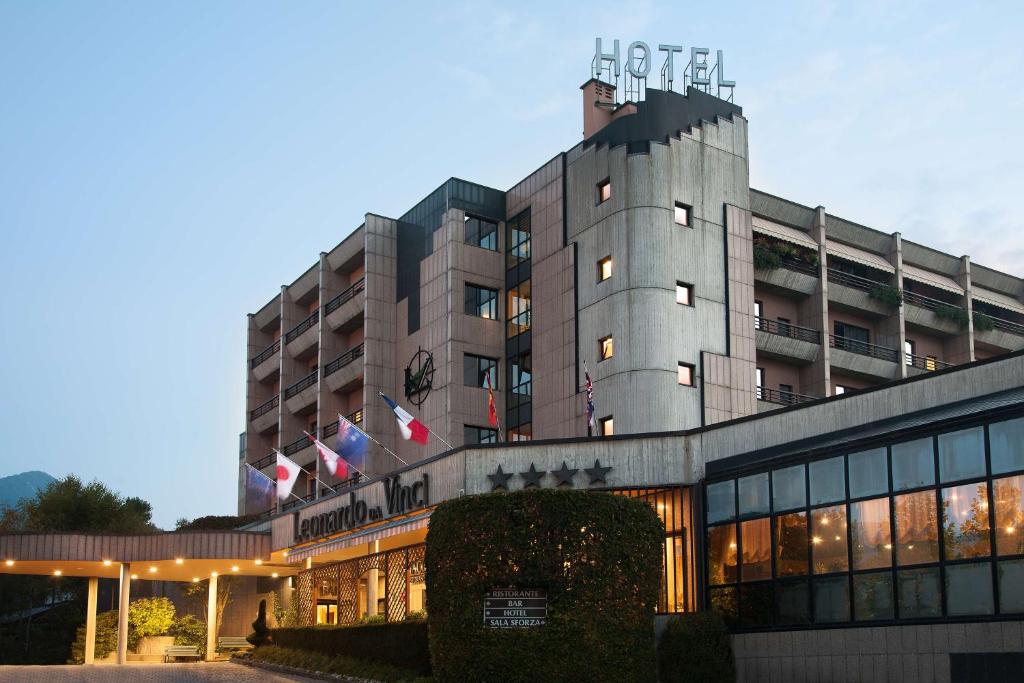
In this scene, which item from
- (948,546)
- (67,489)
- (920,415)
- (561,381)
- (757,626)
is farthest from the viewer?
(67,489)

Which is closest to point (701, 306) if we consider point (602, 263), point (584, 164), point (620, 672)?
point (602, 263)

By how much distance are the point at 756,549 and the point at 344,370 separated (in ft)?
114

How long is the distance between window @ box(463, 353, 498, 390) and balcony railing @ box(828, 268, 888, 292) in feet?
53.3

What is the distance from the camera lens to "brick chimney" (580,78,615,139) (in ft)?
176

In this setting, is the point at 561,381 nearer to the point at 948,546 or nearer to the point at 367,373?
the point at 367,373

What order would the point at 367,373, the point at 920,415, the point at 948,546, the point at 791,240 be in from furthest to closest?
1. the point at 367,373
2. the point at 791,240
3. the point at 920,415
4. the point at 948,546

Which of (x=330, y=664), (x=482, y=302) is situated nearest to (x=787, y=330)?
(x=482, y=302)

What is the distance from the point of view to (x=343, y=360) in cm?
6425

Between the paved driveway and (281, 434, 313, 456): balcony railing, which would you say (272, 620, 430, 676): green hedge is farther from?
(281, 434, 313, 456): balcony railing

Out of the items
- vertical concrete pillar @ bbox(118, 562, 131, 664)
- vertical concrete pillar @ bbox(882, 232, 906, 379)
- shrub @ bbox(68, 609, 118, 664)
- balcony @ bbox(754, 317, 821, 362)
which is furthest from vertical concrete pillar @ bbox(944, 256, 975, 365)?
shrub @ bbox(68, 609, 118, 664)

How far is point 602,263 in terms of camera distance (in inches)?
1977

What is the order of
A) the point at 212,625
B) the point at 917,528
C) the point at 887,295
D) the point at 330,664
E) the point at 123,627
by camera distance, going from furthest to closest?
the point at 887,295, the point at 212,625, the point at 123,627, the point at 330,664, the point at 917,528

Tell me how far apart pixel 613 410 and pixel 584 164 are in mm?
10871

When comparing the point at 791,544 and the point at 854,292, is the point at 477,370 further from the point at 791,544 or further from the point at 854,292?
the point at 791,544
